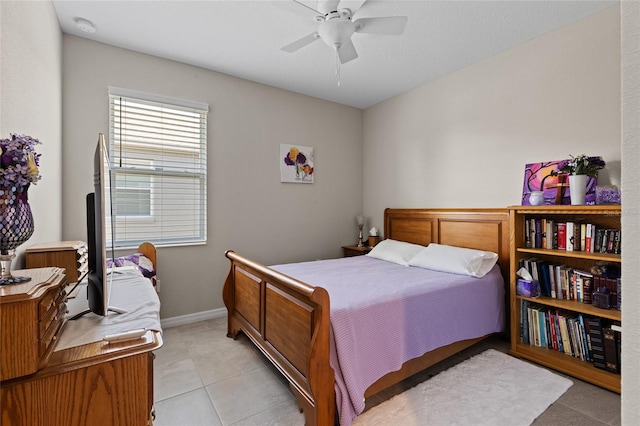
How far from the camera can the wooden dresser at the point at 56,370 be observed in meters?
0.72

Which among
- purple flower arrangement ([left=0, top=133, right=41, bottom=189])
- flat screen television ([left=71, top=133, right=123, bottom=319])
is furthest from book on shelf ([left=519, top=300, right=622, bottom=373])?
purple flower arrangement ([left=0, top=133, right=41, bottom=189])

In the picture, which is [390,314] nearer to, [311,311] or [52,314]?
[311,311]

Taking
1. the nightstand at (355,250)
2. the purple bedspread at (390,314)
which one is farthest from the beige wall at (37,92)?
the nightstand at (355,250)

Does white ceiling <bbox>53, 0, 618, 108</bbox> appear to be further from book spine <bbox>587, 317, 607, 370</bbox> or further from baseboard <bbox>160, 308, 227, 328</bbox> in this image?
baseboard <bbox>160, 308, 227, 328</bbox>

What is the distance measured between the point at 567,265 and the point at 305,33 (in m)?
2.93

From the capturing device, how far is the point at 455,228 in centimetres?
325

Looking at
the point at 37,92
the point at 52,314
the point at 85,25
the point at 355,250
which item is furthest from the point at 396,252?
the point at 85,25

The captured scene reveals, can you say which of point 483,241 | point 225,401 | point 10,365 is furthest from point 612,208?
point 10,365

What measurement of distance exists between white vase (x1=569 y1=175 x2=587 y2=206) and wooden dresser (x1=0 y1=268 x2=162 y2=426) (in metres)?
2.77

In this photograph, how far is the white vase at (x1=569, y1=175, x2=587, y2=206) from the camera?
2.21 meters

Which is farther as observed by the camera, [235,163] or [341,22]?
[235,163]

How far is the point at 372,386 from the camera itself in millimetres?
1804

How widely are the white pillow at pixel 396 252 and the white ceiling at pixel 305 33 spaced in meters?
1.92

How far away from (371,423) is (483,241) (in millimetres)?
2045
